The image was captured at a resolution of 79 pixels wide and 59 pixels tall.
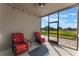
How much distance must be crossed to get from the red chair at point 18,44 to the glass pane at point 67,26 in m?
1.08

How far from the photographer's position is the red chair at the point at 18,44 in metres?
2.58

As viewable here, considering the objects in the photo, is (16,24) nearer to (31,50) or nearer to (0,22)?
(0,22)

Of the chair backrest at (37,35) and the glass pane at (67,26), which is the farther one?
the glass pane at (67,26)

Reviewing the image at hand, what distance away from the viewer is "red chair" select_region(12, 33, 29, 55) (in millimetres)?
2579

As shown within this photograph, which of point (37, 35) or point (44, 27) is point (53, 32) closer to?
point (44, 27)

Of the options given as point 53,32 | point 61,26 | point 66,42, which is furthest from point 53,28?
point 66,42

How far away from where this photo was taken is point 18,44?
112 inches

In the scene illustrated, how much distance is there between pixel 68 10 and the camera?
2.78 m

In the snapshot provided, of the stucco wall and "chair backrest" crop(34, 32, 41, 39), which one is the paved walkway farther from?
the stucco wall

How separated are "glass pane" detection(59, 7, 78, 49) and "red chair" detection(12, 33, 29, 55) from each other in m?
1.08

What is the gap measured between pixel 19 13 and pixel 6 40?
29.9 inches

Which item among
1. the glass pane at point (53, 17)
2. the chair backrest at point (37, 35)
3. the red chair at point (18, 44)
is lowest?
the red chair at point (18, 44)

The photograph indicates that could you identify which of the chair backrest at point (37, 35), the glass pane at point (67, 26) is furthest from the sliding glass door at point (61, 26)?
the chair backrest at point (37, 35)

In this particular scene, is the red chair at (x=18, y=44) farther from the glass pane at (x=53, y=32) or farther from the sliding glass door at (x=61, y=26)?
the glass pane at (x=53, y=32)
